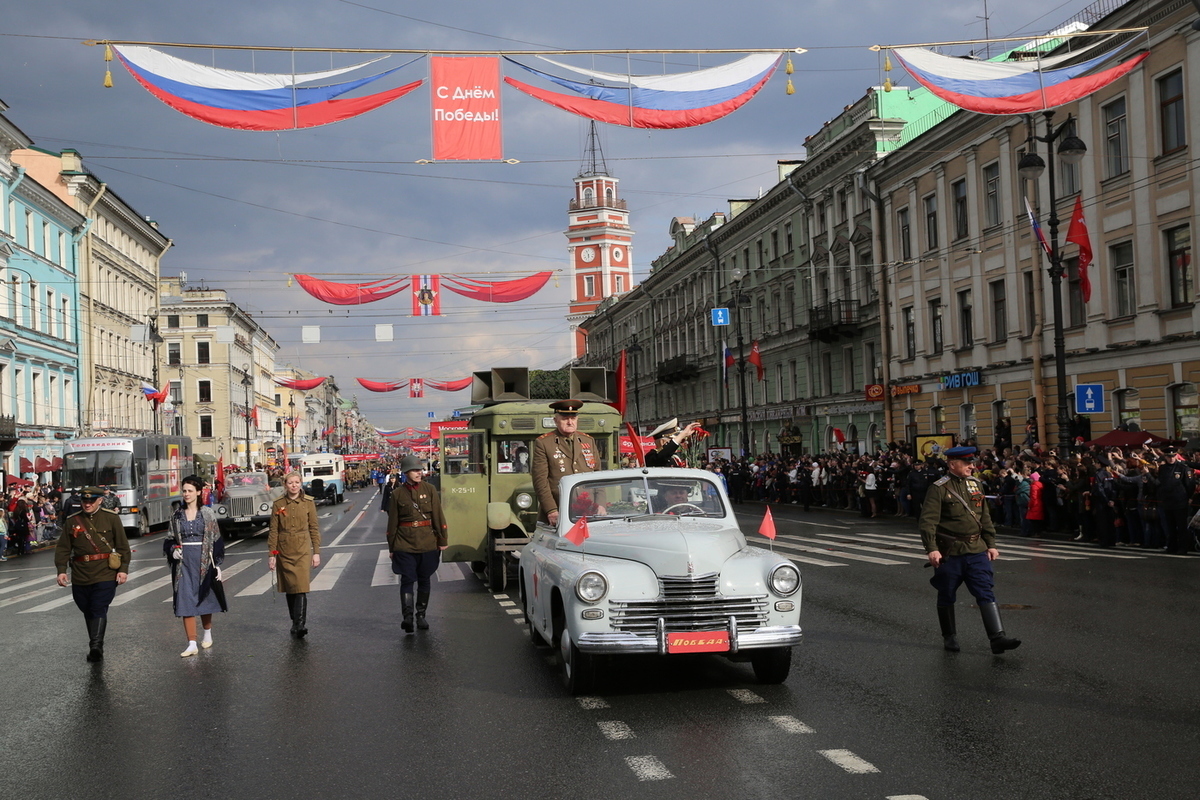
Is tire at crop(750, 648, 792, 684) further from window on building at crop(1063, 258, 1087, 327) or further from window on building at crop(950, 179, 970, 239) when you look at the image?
window on building at crop(950, 179, 970, 239)

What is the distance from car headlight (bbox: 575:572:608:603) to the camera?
25.8ft

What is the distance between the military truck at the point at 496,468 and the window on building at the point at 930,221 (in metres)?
26.6

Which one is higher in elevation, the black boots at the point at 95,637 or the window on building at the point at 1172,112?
the window on building at the point at 1172,112

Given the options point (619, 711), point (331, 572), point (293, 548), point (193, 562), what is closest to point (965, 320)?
point (331, 572)

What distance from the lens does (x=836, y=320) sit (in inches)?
1847

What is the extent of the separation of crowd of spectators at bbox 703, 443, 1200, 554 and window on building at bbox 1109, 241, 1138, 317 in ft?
16.2

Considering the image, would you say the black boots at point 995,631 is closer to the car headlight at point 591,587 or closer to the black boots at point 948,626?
the black boots at point 948,626

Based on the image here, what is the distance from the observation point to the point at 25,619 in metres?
14.4

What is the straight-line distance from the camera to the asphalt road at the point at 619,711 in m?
6.00

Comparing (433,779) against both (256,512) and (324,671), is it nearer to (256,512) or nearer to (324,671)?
(324,671)

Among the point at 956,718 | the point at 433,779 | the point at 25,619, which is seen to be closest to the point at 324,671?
the point at 433,779

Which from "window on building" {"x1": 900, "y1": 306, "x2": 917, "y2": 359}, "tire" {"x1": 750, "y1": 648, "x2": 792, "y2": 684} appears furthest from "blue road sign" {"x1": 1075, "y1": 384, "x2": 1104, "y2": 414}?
"tire" {"x1": 750, "y1": 648, "x2": 792, "y2": 684}

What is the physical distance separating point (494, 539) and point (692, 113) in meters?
6.16

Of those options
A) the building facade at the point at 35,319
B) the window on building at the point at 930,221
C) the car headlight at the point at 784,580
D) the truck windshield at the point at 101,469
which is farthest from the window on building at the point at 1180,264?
the building facade at the point at 35,319
